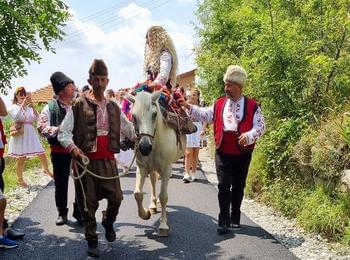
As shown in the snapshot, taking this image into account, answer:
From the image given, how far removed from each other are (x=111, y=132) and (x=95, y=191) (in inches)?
26.0

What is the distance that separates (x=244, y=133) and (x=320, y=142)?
133 cm

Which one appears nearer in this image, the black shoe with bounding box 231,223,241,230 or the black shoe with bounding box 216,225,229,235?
the black shoe with bounding box 216,225,229,235

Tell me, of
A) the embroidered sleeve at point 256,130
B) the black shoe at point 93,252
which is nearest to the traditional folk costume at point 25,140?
the black shoe at point 93,252

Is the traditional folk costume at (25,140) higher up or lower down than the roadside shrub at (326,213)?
higher up

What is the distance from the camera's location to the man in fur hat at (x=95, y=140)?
4.68 meters

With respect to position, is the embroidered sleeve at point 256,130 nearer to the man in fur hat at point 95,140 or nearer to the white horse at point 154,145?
the white horse at point 154,145

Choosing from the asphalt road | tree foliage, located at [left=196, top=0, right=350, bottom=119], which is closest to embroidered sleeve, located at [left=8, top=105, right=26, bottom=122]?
the asphalt road

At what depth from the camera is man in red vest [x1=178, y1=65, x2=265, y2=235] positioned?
224 inches

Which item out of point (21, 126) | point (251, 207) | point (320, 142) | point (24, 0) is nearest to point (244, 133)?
point (320, 142)

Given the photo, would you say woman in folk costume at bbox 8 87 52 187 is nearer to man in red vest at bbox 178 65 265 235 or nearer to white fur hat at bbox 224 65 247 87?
man in red vest at bbox 178 65 265 235

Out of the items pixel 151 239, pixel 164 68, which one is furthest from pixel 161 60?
pixel 151 239

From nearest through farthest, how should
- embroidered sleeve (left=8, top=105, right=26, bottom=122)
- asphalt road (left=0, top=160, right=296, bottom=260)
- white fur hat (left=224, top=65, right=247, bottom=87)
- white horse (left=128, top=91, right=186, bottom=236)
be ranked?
1. asphalt road (left=0, top=160, right=296, bottom=260)
2. white horse (left=128, top=91, right=186, bottom=236)
3. white fur hat (left=224, top=65, right=247, bottom=87)
4. embroidered sleeve (left=8, top=105, right=26, bottom=122)

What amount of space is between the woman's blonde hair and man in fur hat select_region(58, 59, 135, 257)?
66.1 inches

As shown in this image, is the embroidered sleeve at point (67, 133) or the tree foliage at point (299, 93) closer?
the embroidered sleeve at point (67, 133)
